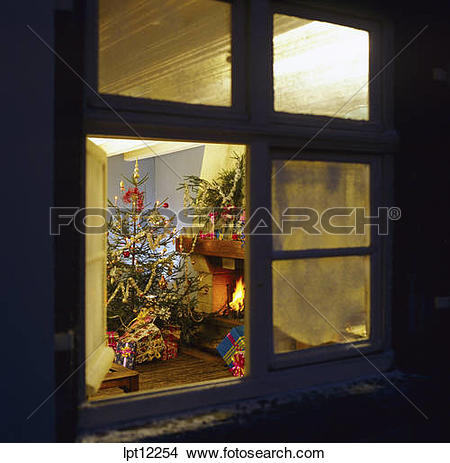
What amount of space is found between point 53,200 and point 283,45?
142cm

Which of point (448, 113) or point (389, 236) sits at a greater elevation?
point (448, 113)

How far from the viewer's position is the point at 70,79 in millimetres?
2168

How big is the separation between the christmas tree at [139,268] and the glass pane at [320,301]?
3411mm

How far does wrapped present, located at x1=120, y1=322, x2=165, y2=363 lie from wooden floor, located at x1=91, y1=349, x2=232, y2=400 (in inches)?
4.3

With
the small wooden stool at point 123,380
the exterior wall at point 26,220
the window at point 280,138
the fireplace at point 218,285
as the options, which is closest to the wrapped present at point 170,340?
the fireplace at point 218,285

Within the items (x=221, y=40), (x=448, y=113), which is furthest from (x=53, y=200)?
(x=448, y=113)

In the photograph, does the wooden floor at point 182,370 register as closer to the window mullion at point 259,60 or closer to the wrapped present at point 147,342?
the wrapped present at point 147,342

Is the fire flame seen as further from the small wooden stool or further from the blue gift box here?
the small wooden stool

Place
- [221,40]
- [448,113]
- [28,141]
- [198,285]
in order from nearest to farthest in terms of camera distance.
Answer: [28,141] → [221,40] → [448,113] → [198,285]

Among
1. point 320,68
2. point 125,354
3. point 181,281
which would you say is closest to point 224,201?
point 181,281

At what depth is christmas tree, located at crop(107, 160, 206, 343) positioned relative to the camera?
238 inches

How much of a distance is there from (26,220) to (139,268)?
417 centimetres
